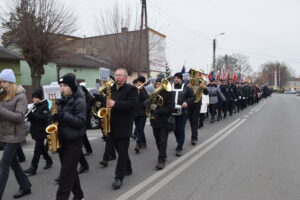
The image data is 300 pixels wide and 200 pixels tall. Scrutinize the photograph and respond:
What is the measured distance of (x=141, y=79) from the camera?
865 cm

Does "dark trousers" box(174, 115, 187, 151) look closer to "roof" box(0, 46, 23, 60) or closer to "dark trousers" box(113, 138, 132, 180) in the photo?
"dark trousers" box(113, 138, 132, 180)

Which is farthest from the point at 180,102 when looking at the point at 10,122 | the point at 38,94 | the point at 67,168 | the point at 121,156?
the point at 10,122

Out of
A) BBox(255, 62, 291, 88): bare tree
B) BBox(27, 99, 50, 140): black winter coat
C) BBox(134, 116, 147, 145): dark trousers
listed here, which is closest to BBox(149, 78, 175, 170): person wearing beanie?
BBox(134, 116, 147, 145): dark trousers

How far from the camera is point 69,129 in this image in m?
3.86

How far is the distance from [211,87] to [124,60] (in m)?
11.4

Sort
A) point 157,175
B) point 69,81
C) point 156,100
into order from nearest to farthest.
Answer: point 69,81 < point 157,175 < point 156,100

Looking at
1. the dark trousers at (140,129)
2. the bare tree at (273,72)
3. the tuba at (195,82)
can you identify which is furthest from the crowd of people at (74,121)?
the bare tree at (273,72)

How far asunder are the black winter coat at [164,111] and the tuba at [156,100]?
7cm

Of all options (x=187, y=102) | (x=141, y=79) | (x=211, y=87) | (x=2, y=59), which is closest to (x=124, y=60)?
(x=2, y=59)

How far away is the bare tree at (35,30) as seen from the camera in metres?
16.8

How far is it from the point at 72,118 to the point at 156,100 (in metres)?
2.70

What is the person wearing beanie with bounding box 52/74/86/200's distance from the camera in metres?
3.82

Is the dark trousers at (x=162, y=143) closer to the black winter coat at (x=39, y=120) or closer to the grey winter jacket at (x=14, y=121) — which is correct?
the black winter coat at (x=39, y=120)

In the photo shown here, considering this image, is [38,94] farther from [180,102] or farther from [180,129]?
[180,129]
